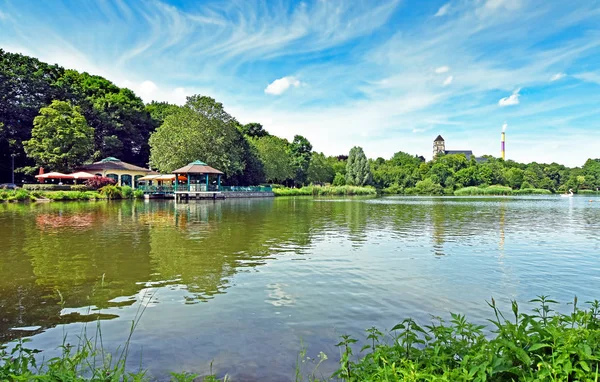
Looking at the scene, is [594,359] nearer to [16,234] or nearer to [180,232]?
[180,232]

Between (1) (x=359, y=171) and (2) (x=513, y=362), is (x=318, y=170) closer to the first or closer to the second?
(1) (x=359, y=171)

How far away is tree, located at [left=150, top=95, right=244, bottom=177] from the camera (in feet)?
151

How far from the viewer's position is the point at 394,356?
3.29m

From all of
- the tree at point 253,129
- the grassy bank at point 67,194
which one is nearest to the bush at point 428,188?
the tree at point 253,129

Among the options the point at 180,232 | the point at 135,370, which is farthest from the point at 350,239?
the point at 135,370

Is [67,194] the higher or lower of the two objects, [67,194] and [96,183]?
the lower

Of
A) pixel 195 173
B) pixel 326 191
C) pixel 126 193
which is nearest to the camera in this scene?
pixel 126 193

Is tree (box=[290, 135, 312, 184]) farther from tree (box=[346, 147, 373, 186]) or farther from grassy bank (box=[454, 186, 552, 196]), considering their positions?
grassy bank (box=[454, 186, 552, 196])

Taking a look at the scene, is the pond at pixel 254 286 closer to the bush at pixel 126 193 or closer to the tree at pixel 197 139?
the bush at pixel 126 193

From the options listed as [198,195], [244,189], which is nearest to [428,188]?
[244,189]

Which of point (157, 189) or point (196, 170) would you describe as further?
point (157, 189)

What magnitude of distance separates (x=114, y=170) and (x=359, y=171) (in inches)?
1652

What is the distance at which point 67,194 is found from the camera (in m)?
35.7

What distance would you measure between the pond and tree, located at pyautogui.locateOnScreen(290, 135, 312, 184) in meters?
58.6
